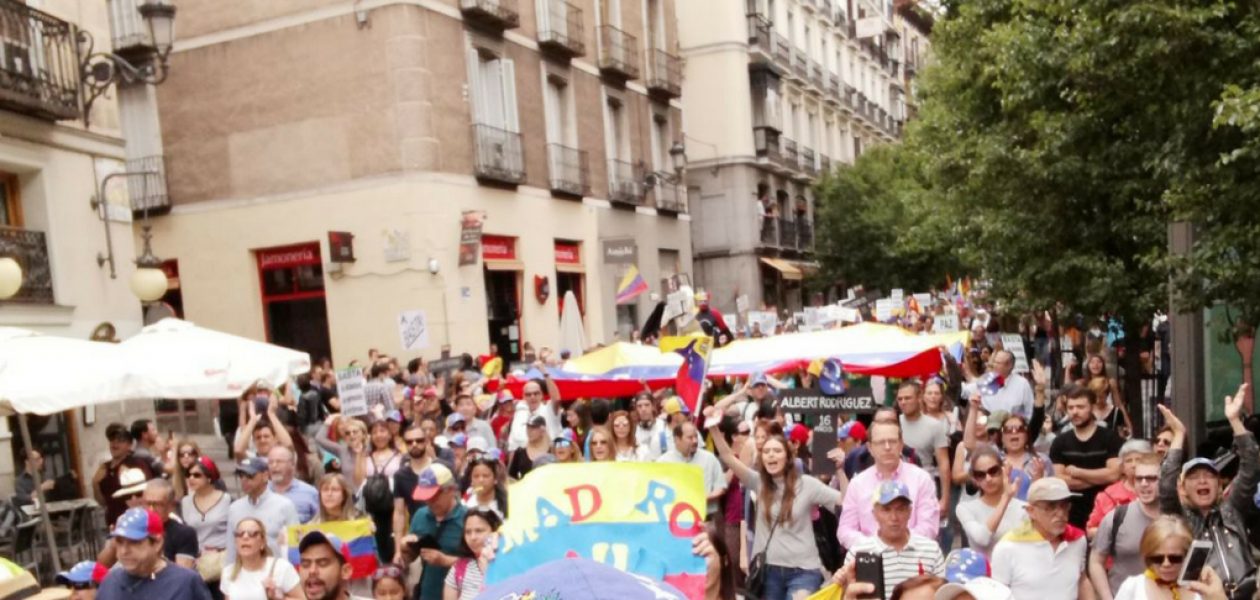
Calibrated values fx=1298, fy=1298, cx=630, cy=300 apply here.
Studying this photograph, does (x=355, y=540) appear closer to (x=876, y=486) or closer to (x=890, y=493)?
(x=876, y=486)

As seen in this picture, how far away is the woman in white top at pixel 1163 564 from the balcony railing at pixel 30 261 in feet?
39.1

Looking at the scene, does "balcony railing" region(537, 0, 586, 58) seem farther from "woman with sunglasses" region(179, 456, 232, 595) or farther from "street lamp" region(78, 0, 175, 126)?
"woman with sunglasses" region(179, 456, 232, 595)

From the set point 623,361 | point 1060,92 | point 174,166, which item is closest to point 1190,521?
point 1060,92

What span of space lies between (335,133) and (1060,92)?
1395 cm

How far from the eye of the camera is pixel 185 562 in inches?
300

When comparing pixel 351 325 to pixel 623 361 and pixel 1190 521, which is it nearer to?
pixel 623 361

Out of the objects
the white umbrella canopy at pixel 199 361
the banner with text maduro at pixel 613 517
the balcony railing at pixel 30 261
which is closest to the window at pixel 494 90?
the balcony railing at pixel 30 261

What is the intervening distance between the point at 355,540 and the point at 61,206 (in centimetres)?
892

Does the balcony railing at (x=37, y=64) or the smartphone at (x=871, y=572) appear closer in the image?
the smartphone at (x=871, y=572)

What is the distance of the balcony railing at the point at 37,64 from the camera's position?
13.5 meters

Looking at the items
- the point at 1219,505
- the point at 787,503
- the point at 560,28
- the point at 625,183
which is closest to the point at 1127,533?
the point at 1219,505

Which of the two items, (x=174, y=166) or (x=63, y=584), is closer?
(x=63, y=584)

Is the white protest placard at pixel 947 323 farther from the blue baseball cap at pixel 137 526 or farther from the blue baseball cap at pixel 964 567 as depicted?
the blue baseball cap at pixel 137 526

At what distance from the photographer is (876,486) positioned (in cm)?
707
